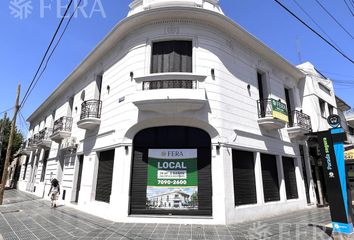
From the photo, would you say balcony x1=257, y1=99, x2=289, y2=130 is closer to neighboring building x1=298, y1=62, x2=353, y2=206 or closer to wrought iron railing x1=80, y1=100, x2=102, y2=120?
neighboring building x1=298, y1=62, x2=353, y2=206

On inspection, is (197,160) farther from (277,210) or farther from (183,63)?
(277,210)

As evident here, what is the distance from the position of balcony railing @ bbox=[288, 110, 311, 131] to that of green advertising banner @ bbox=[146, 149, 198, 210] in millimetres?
7399

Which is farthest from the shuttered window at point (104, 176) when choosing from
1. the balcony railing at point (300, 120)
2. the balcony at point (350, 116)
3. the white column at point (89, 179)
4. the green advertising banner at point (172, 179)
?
the balcony at point (350, 116)

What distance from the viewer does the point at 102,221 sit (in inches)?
324

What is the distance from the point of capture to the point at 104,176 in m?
9.84

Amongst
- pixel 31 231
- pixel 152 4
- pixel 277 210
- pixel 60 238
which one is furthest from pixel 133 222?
pixel 152 4

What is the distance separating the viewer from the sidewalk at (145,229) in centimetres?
627

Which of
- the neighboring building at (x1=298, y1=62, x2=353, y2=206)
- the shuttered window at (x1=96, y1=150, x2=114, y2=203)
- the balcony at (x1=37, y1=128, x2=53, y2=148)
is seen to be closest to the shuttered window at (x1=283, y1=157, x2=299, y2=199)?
the neighboring building at (x1=298, y1=62, x2=353, y2=206)

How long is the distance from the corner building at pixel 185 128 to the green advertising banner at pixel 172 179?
0.04 meters

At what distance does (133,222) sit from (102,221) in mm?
1349

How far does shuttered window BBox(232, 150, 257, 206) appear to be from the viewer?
864cm

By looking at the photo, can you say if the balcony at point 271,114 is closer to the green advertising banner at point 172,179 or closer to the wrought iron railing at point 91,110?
the green advertising banner at point 172,179

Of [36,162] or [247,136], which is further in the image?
[36,162]

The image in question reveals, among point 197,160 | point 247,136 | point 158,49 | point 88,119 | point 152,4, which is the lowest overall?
point 197,160
